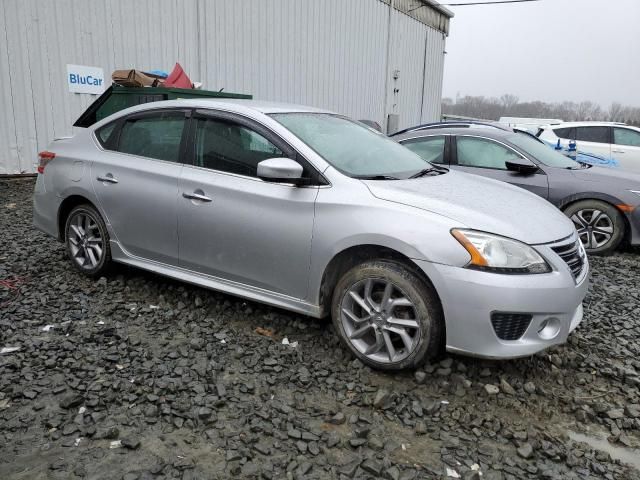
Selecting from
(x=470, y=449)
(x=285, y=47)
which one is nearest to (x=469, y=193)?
(x=470, y=449)

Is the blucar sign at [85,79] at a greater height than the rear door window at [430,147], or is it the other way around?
the blucar sign at [85,79]

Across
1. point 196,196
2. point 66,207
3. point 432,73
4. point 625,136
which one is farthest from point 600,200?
point 432,73

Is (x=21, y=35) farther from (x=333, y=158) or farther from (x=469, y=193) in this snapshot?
(x=469, y=193)

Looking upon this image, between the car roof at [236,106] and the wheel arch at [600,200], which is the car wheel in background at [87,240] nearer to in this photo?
the car roof at [236,106]

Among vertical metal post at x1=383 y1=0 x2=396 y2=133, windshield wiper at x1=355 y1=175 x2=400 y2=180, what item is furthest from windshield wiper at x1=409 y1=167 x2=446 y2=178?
vertical metal post at x1=383 y1=0 x2=396 y2=133

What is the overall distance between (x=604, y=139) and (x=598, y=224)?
7.43 metres

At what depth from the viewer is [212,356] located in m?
3.40

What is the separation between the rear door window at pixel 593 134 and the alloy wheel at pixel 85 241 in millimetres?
11811

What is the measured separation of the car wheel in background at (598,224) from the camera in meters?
6.15

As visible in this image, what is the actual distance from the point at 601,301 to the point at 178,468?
12.5 ft

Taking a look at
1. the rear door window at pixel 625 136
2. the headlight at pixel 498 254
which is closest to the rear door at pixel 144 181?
the headlight at pixel 498 254

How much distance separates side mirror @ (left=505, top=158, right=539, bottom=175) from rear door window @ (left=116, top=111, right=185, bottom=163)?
13.2ft

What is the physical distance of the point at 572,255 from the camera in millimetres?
3264

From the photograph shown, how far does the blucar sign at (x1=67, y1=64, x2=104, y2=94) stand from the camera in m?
9.27
